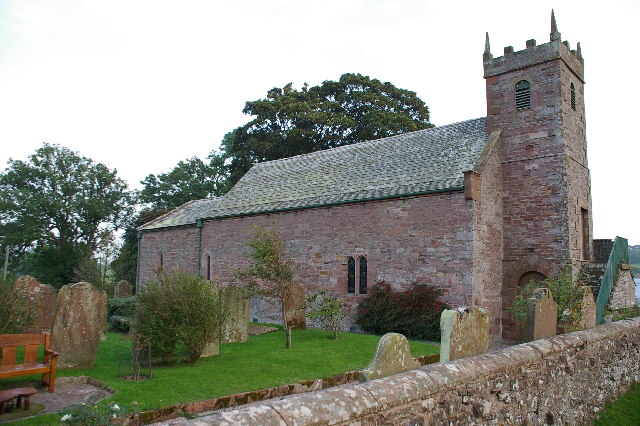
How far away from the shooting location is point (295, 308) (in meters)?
16.1

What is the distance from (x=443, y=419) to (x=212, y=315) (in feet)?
23.8

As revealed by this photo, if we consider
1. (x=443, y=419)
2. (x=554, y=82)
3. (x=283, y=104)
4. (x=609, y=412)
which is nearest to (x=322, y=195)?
(x=554, y=82)

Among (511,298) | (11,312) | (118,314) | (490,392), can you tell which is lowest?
(118,314)

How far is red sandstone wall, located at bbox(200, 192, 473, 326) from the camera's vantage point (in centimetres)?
1555

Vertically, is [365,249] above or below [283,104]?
below

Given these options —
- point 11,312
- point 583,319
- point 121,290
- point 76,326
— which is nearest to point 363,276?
point 583,319

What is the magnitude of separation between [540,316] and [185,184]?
41415mm

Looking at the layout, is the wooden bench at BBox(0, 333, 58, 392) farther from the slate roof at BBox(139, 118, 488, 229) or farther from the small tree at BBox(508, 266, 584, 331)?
the slate roof at BBox(139, 118, 488, 229)

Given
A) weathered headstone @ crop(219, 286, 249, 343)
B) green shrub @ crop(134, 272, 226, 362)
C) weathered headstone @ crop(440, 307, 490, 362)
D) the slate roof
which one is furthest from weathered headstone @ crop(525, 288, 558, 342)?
weathered headstone @ crop(219, 286, 249, 343)

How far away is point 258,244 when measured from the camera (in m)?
14.1

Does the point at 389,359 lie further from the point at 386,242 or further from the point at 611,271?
the point at 611,271

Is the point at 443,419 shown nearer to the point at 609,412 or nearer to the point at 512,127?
the point at 609,412

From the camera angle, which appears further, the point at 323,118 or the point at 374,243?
the point at 323,118

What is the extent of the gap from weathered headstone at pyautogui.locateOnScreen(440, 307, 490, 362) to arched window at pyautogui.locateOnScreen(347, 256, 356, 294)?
11.3 meters
